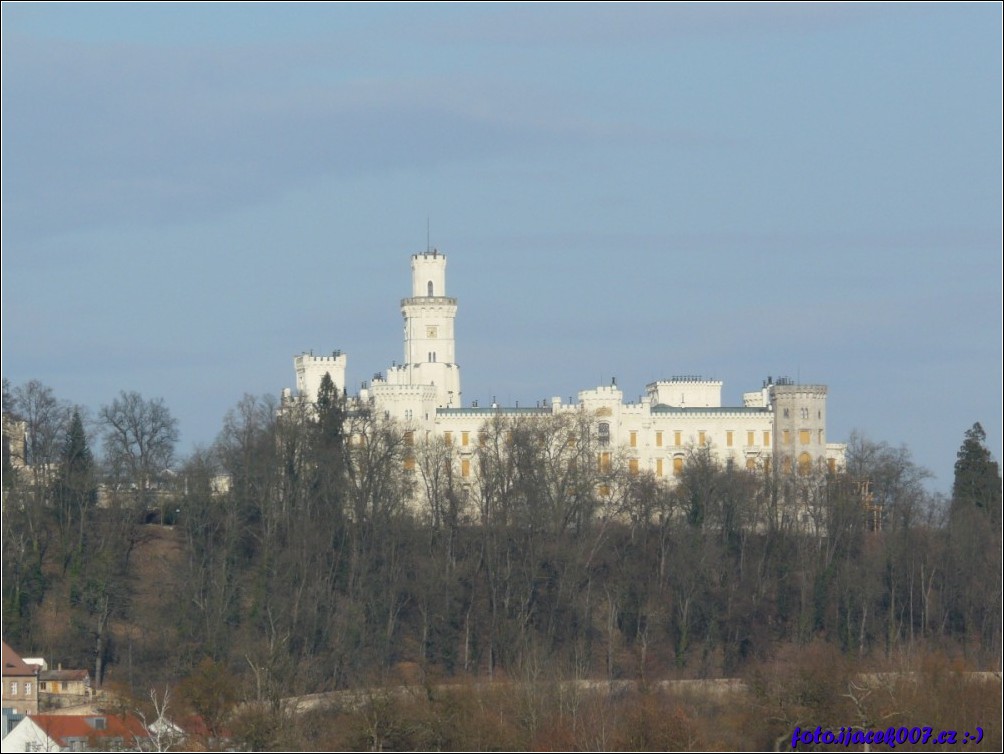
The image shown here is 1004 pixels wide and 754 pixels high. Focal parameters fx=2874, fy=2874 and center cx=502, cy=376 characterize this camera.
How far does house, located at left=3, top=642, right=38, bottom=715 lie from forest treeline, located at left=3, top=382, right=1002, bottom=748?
177 inches

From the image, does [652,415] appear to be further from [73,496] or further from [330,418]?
[73,496]

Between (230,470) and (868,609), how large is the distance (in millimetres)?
17860

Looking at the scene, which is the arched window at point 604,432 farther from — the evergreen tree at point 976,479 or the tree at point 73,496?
the tree at point 73,496

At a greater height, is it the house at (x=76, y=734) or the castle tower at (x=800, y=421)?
the castle tower at (x=800, y=421)

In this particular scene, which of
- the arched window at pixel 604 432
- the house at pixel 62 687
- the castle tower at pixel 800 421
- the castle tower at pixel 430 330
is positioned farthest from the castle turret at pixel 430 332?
the house at pixel 62 687

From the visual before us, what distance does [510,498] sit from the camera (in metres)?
82.2

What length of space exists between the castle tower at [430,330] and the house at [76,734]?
142 feet

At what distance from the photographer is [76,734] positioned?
57312mm

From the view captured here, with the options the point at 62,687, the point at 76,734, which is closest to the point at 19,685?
the point at 62,687

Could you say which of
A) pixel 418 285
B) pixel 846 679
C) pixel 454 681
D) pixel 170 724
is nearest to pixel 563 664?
pixel 454 681

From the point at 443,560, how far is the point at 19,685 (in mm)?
17532

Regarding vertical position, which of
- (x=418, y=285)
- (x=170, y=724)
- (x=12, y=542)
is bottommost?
(x=170, y=724)

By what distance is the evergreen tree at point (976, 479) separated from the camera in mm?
84438

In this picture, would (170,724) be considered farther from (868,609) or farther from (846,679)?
(868,609)
